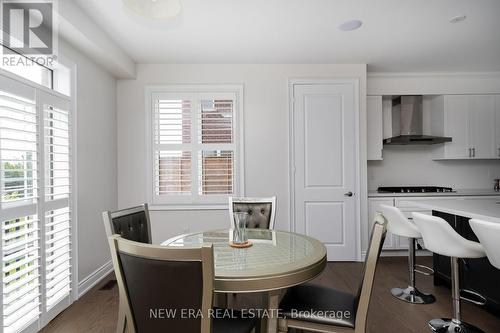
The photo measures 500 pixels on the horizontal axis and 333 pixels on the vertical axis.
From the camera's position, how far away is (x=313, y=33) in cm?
274

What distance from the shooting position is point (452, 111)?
12.9ft

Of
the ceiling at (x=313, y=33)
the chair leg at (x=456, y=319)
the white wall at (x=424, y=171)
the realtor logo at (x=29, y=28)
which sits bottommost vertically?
the chair leg at (x=456, y=319)

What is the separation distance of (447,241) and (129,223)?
2.24 meters

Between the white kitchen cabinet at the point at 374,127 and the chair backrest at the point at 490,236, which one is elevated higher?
the white kitchen cabinet at the point at 374,127

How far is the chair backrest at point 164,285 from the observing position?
95cm

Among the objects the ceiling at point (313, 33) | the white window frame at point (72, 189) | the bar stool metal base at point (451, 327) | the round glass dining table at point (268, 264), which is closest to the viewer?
the round glass dining table at point (268, 264)

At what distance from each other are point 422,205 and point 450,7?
1786 millimetres

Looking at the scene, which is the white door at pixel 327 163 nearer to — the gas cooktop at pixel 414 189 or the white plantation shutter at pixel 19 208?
the gas cooktop at pixel 414 189

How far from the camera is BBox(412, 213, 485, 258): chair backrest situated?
178 cm

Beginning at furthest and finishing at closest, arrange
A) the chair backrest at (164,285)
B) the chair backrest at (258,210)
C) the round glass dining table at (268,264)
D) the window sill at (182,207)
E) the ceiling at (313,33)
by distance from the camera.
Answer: the window sill at (182,207), the chair backrest at (258,210), the ceiling at (313,33), the round glass dining table at (268,264), the chair backrest at (164,285)

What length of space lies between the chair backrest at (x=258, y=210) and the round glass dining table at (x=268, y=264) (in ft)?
1.88

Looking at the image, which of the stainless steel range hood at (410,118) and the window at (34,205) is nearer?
the window at (34,205)

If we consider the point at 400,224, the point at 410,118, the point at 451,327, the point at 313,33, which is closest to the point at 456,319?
the point at 451,327

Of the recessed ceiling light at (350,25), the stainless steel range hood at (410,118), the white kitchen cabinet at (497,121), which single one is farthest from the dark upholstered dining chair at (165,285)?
the white kitchen cabinet at (497,121)
